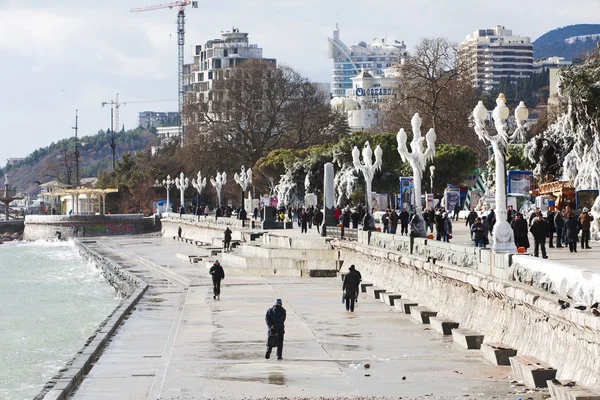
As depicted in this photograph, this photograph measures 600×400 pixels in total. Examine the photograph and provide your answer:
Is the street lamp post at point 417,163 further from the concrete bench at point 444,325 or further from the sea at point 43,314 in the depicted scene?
the sea at point 43,314

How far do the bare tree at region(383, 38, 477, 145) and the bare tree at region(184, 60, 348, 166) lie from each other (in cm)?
1843

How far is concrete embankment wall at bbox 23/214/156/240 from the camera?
10644 cm

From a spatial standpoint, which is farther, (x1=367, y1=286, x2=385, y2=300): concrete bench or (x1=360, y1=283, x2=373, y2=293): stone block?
(x1=360, y1=283, x2=373, y2=293): stone block

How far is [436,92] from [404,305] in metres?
50.4

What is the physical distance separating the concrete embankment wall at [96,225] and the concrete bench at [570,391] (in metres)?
92.1

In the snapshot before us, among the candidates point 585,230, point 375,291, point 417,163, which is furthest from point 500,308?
point 417,163

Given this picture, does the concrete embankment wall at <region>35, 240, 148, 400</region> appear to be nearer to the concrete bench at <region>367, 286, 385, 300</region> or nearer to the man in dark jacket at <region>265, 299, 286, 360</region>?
the man in dark jacket at <region>265, 299, 286, 360</region>

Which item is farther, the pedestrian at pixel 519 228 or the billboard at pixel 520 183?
the billboard at pixel 520 183

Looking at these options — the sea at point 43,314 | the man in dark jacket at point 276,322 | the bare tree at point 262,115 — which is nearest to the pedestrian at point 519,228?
the man in dark jacket at point 276,322

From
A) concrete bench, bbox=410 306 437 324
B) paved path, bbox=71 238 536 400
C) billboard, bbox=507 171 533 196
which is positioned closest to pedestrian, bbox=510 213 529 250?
concrete bench, bbox=410 306 437 324

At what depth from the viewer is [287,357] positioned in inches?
828

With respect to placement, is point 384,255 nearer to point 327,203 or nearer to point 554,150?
point 327,203

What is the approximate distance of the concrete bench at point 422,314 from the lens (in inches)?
1013

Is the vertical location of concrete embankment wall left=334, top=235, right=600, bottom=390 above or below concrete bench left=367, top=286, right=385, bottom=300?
above
